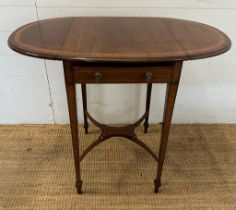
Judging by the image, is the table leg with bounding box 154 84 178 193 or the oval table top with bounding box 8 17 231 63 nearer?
the oval table top with bounding box 8 17 231 63

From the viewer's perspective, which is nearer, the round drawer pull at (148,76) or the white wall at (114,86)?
the round drawer pull at (148,76)

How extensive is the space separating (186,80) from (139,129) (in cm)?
43

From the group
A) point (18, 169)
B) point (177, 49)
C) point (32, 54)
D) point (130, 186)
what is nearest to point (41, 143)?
point (18, 169)

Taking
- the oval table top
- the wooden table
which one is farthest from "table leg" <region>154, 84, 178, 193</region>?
the oval table top

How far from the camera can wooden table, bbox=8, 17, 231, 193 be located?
0.82m

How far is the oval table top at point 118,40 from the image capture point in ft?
2.69

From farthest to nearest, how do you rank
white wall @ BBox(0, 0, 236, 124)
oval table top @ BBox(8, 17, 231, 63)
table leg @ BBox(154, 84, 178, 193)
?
white wall @ BBox(0, 0, 236, 124), table leg @ BBox(154, 84, 178, 193), oval table top @ BBox(8, 17, 231, 63)

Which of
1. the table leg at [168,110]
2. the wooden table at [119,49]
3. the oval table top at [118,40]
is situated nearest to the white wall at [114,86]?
the oval table top at [118,40]

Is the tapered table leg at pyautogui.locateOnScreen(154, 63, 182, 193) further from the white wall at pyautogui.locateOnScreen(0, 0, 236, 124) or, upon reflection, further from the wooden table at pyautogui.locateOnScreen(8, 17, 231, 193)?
the white wall at pyautogui.locateOnScreen(0, 0, 236, 124)

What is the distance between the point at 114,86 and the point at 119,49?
0.72 meters

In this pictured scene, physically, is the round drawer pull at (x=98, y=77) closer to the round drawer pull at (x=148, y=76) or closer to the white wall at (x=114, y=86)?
the round drawer pull at (x=148, y=76)

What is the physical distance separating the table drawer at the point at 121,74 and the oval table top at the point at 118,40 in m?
0.06

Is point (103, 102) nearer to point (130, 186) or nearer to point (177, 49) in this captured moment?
point (130, 186)

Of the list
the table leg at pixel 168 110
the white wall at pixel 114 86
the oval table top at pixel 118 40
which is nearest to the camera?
the oval table top at pixel 118 40
